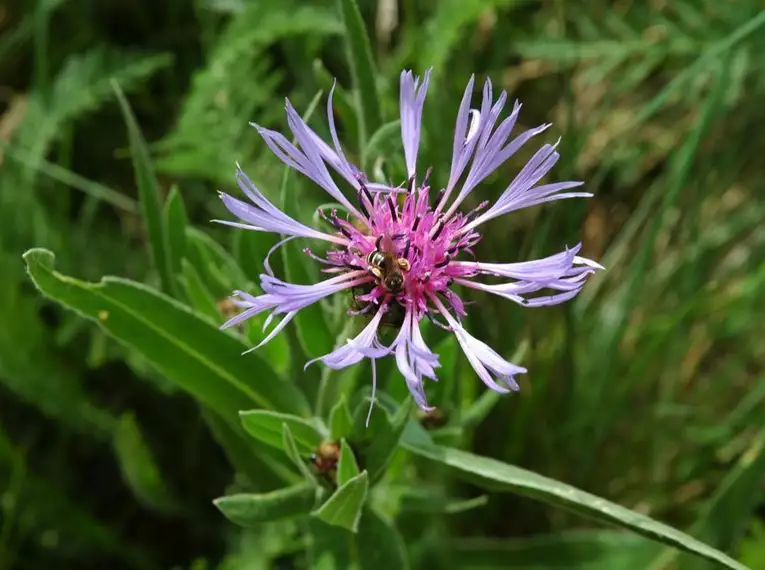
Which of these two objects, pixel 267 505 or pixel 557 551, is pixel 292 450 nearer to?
pixel 267 505

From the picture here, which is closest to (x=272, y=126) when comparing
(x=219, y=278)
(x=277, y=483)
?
(x=219, y=278)

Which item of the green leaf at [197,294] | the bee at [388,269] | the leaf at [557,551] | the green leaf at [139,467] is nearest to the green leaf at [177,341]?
the green leaf at [197,294]

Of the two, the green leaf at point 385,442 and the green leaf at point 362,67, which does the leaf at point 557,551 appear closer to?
the green leaf at point 385,442

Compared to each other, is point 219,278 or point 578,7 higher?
point 578,7

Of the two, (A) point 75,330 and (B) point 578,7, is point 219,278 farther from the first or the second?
(B) point 578,7

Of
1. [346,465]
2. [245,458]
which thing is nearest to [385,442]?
[346,465]
